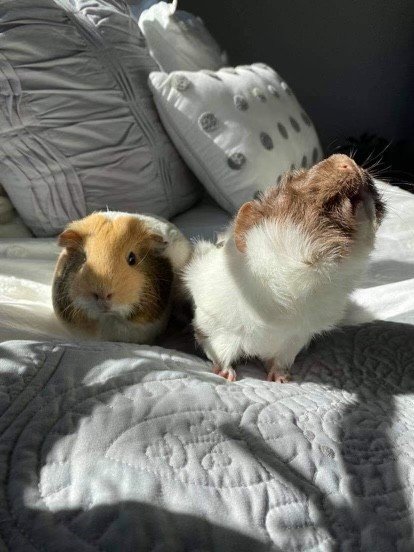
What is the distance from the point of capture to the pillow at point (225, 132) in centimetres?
108

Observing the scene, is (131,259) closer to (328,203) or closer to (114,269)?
(114,269)

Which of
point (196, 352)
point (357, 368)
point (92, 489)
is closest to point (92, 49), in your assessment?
point (196, 352)

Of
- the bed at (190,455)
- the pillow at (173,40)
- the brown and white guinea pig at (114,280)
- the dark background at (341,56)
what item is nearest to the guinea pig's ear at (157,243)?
the brown and white guinea pig at (114,280)

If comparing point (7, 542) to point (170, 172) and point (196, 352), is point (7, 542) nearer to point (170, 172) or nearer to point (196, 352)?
point (196, 352)

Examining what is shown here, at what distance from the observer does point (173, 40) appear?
4.37 ft

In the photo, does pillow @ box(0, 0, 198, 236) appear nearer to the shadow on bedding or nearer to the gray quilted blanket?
the gray quilted blanket

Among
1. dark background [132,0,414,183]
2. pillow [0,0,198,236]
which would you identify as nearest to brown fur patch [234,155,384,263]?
A: pillow [0,0,198,236]

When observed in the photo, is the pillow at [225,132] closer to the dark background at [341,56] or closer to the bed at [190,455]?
the bed at [190,455]

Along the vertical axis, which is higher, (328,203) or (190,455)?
(328,203)

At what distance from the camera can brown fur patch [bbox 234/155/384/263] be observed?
1.59 ft

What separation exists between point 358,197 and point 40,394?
339 mm

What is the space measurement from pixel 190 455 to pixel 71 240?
1.13 feet

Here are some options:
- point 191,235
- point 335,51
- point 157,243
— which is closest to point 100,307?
point 157,243

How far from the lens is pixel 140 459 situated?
39cm
